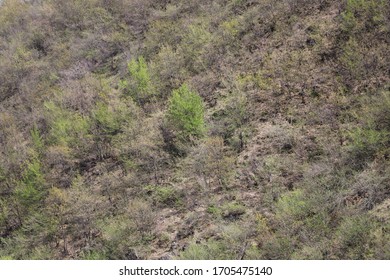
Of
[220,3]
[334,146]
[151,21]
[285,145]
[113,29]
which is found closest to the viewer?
[334,146]

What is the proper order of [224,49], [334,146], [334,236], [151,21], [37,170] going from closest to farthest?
[334,236], [334,146], [37,170], [224,49], [151,21]

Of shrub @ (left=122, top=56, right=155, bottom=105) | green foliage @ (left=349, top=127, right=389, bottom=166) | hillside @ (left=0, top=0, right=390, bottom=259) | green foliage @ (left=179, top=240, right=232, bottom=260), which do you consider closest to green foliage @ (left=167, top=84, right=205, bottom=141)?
hillside @ (left=0, top=0, right=390, bottom=259)

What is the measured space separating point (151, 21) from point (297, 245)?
1788 cm

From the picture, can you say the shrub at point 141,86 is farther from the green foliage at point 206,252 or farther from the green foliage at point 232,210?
the green foliage at point 206,252

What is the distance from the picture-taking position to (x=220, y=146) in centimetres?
1322

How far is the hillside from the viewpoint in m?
9.98

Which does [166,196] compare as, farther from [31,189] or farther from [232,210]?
[31,189]

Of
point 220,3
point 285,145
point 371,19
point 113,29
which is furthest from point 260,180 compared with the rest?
point 113,29

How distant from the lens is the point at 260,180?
11.9 m

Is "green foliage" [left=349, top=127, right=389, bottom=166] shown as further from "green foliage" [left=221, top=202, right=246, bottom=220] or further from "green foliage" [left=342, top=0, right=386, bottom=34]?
"green foliage" [left=342, top=0, right=386, bottom=34]

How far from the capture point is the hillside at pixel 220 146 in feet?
32.8

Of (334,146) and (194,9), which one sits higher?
(194,9)

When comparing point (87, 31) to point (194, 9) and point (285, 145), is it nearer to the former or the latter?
point (194, 9)

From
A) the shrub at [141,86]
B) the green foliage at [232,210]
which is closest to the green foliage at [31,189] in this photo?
the shrub at [141,86]
